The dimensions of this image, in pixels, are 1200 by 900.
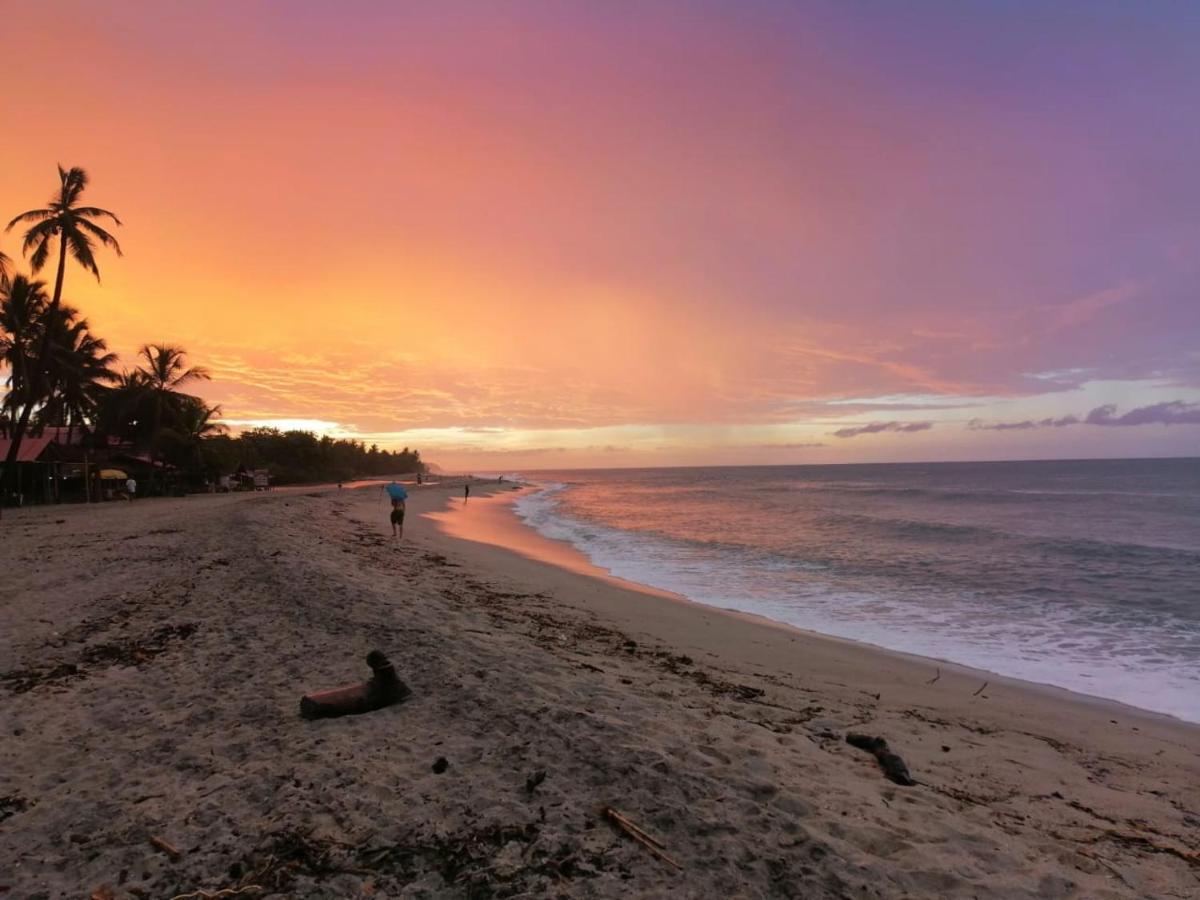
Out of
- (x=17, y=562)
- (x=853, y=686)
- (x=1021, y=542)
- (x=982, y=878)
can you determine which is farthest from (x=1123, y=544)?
(x=17, y=562)

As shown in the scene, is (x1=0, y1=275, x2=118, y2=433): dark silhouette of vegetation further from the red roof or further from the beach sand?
the beach sand

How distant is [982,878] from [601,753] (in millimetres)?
2448

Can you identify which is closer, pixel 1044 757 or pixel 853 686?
pixel 1044 757

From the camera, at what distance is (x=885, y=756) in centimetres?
524

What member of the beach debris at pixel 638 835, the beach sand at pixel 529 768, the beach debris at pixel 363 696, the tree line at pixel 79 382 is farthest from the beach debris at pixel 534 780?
the tree line at pixel 79 382

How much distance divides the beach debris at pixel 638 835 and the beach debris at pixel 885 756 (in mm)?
2266

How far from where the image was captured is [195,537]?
55.1 feet

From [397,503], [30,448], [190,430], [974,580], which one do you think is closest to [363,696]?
[397,503]

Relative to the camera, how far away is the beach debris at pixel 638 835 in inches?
142

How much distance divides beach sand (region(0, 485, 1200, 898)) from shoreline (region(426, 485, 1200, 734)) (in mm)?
189

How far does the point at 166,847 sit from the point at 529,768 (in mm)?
2167

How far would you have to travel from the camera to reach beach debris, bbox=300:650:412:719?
5.34 m

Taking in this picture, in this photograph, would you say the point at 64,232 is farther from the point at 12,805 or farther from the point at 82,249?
the point at 12,805

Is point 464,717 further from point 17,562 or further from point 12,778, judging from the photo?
point 17,562
